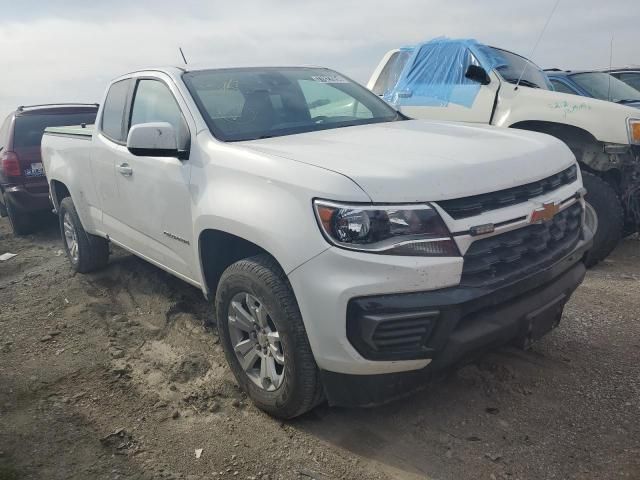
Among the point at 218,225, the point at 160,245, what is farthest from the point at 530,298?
the point at 160,245

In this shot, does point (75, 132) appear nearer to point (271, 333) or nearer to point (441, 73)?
point (271, 333)

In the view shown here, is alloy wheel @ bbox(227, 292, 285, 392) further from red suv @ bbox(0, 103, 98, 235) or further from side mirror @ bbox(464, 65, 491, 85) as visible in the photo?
red suv @ bbox(0, 103, 98, 235)

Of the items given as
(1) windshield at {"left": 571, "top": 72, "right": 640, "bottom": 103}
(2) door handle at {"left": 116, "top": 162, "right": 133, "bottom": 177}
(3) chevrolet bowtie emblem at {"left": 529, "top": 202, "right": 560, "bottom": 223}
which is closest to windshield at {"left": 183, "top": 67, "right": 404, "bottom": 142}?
(2) door handle at {"left": 116, "top": 162, "right": 133, "bottom": 177}

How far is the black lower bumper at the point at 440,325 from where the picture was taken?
2.23 m

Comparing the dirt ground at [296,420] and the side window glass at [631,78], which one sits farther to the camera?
the side window glass at [631,78]

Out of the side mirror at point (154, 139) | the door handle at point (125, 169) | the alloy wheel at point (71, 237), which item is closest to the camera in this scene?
the side mirror at point (154, 139)

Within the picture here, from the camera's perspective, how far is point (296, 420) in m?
2.87

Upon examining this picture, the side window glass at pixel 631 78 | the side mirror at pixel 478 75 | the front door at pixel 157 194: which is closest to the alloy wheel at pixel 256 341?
the front door at pixel 157 194

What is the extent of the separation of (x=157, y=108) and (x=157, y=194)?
658mm

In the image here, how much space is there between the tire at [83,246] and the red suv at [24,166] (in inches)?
75.1

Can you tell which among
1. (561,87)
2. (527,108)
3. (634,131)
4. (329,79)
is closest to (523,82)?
(527,108)

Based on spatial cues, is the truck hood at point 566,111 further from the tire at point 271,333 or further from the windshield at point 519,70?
the tire at point 271,333

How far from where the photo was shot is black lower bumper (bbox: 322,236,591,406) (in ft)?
7.33

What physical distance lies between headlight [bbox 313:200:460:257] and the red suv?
240 inches
